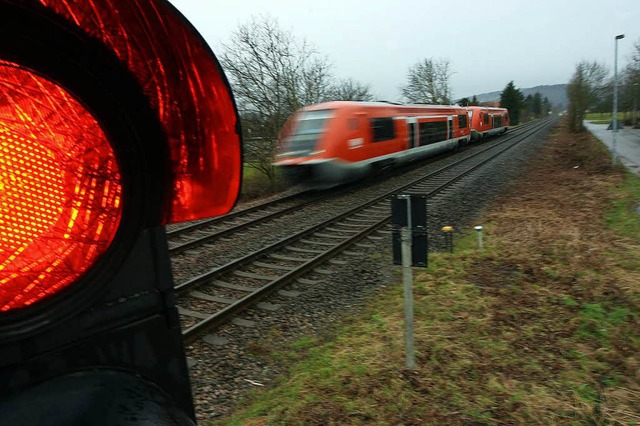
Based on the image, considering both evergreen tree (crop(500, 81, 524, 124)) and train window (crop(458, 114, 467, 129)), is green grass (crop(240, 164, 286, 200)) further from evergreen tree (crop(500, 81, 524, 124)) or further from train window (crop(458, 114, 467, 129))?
evergreen tree (crop(500, 81, 524, 124))

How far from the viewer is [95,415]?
0.72m

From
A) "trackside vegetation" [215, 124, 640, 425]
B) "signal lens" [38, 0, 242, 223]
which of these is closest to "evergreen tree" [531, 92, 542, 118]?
"trackside vegetation" [215, 124, 640, 425]

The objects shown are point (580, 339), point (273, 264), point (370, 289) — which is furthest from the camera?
point (273, 264)

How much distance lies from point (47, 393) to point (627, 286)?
21.7 feet

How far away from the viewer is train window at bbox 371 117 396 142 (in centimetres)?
1461

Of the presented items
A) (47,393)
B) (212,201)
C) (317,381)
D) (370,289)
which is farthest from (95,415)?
(370,289)

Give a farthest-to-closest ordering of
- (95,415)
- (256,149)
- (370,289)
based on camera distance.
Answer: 1. (256,149)
2. (370,289)
3. (95,415)

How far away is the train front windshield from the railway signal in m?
12.0

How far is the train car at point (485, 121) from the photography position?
32219mm

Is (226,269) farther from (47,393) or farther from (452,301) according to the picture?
(47,393)

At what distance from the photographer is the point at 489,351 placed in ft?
13.6

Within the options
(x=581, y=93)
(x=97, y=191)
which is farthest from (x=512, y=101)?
(x=97, y=191)

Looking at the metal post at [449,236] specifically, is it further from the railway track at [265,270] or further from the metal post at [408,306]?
the metal post at [408,306]

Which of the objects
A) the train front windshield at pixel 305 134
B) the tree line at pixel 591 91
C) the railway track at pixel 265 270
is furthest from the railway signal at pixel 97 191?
the tree line at pixel 591 91
